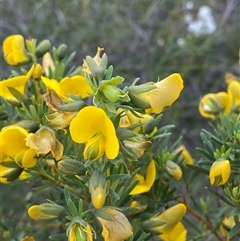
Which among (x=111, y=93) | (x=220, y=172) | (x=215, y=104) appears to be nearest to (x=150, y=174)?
(x=220, y=172)

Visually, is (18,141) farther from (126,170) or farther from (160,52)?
(160,52)

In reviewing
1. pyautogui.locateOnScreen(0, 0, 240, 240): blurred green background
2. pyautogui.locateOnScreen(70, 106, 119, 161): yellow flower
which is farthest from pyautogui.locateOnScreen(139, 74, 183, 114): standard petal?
pyautogui.locateOnScreen(0, 0, 240, 240): blurred green background

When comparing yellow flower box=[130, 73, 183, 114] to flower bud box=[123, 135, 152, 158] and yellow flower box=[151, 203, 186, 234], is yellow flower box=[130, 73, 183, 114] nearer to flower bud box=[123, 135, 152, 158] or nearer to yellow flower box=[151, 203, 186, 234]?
flower bud box=[123, 135, 152, 158]

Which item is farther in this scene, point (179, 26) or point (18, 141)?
point (179, 26)

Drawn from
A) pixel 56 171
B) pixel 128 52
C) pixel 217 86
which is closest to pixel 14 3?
pixel 128 52

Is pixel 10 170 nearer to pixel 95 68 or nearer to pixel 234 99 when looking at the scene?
pixel 95 68

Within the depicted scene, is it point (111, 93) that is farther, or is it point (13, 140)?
point (13, 140)

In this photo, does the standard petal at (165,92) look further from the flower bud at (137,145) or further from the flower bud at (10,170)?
the flower bud at (10,170)
